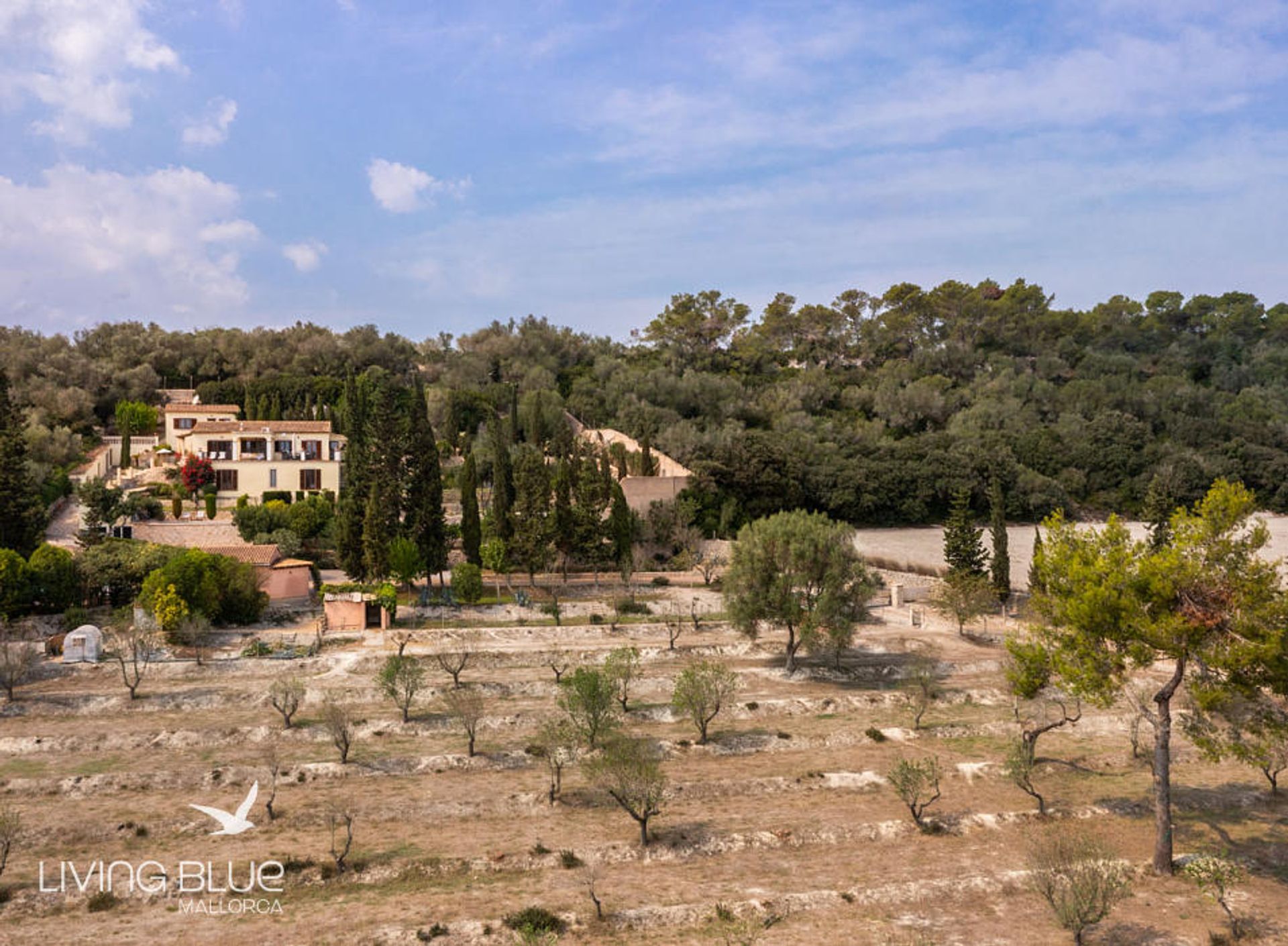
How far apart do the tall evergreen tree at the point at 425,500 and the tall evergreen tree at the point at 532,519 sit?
3.68 metres

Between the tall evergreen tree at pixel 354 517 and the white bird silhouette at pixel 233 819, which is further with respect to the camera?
the tall evergreen tree at pixel 354 517

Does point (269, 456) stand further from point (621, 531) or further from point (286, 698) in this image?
point (286, 698)

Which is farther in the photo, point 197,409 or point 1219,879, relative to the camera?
point 197,409

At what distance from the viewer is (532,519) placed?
42469mm

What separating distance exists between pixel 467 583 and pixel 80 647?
14635 mm

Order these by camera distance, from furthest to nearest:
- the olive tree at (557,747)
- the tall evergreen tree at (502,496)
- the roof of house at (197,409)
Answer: the roof of house at (197,409), the tall evergreen tree at (502,496), the olive tree at (557,747)

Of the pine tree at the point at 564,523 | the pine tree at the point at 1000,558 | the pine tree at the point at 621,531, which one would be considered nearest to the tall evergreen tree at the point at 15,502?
the pine tree at the point at 564,523

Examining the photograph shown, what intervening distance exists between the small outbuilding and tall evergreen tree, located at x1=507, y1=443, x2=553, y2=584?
58.6ft

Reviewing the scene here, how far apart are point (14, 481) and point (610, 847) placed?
33669mm

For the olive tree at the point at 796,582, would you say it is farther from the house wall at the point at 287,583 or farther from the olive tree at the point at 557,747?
the house wall at the point at 287,583

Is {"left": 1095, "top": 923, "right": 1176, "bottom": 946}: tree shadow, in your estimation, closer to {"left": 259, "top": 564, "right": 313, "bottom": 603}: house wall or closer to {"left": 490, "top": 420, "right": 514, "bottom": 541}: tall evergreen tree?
{"left": 490, "top": 420, "right": 514, "bottom": 541}: tall evergreen tree

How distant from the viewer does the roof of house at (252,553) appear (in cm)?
3912

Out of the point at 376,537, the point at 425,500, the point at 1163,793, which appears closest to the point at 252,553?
the point at 376,537

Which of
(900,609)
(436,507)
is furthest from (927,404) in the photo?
(436,507)
